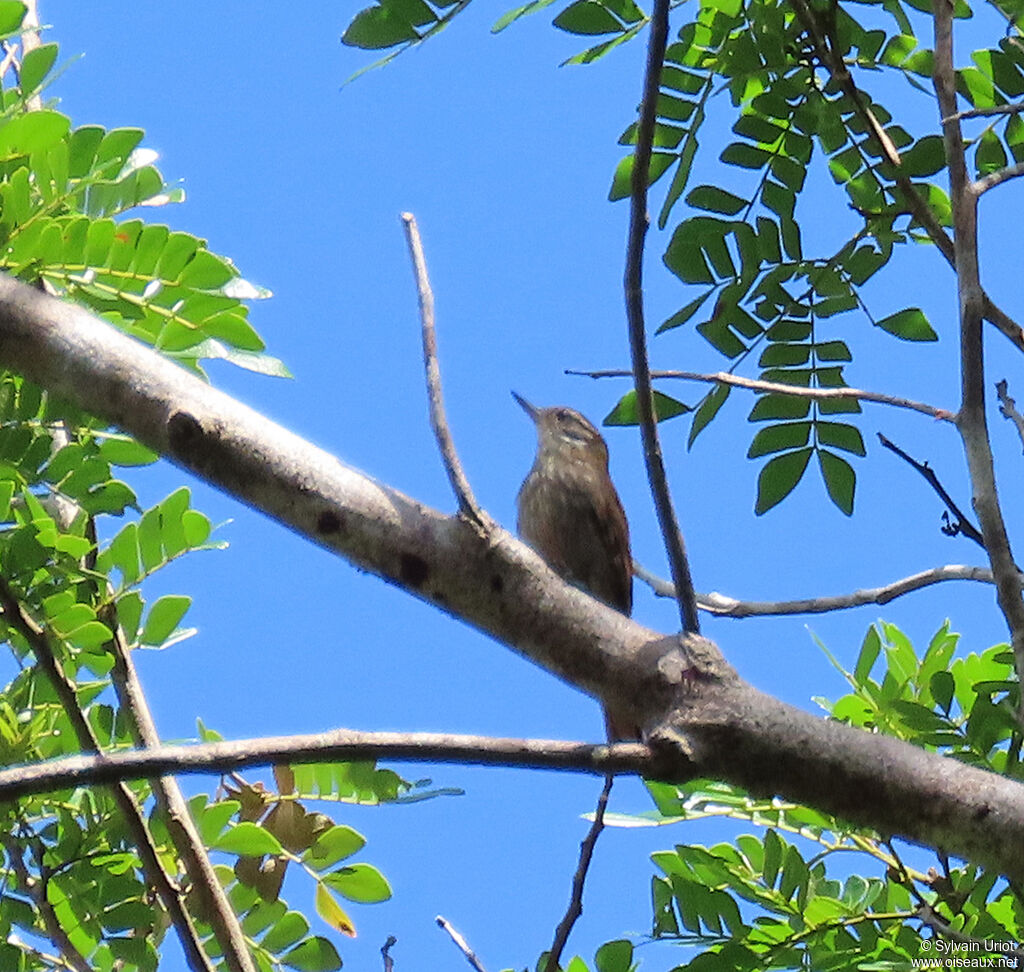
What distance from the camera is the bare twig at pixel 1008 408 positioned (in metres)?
2.24

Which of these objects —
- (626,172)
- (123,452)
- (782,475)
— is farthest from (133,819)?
(626,172)

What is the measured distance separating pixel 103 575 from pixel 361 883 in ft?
2.44

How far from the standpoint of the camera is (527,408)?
4.93 metres

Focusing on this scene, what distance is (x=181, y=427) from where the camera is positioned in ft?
5.35

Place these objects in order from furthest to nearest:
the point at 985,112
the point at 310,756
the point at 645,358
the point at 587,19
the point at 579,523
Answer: the point at 579,523 → the point at 587,19 → the point at 985,112 → the point at 645,358 → the point at 310,756

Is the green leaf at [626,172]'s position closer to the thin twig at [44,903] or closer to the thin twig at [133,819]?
the thin twig at [133,819]

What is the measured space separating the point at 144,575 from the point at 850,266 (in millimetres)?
1514

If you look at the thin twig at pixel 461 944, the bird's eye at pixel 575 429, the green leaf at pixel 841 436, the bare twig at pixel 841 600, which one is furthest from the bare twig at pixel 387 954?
the bird's eye at pixel 575 429

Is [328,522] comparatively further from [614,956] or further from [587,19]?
[587,19]

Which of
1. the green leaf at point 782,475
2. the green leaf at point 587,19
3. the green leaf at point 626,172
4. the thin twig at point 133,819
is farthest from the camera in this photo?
the green leaf at point 782,475

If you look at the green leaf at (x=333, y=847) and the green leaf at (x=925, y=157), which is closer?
the green leaf at (x=333, y=847)

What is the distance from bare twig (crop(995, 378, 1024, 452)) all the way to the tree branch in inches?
35.7

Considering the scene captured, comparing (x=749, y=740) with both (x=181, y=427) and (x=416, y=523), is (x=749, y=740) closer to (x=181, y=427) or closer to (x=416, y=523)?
(x=416, y=523)

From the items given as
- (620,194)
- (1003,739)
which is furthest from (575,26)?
(1003,739)
